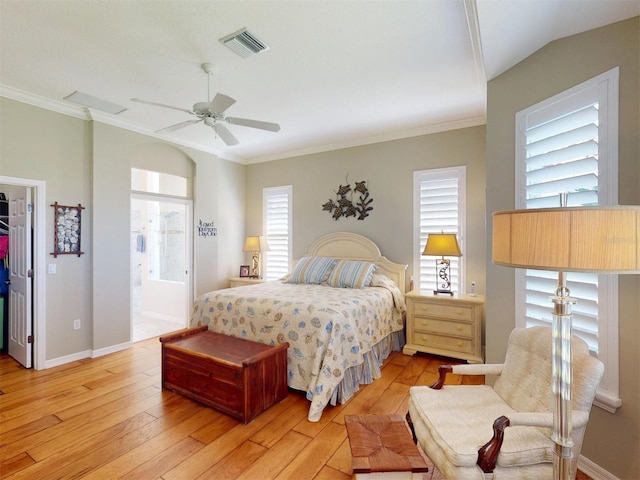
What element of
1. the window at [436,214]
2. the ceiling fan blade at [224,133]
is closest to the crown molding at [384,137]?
the window at [436,214]

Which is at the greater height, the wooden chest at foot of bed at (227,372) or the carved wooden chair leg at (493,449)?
the carved wooden chair leg at (493,449)

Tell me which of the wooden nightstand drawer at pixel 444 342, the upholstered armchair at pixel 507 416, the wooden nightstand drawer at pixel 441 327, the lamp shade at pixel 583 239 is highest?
the lamp shade at pixel 583 239

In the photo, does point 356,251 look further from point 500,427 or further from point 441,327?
point 500,427

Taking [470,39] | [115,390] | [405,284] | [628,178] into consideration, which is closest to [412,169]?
[405,284]

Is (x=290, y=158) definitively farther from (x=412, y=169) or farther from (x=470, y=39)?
(x=470, y=39)

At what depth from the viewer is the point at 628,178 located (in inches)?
64.2

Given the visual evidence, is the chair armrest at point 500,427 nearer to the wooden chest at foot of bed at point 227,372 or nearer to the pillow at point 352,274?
the wooden chest at foot of bed at point 227,372

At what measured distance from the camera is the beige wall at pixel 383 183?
3852 millimetres

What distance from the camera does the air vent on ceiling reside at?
2246 mm

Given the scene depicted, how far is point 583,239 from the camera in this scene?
1070mm

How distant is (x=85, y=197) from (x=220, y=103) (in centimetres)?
246

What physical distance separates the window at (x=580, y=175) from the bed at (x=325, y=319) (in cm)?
140

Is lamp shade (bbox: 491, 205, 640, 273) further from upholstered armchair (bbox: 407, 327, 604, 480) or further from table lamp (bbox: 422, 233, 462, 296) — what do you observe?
table lamp (bbox: 422, 233, 462, 296)

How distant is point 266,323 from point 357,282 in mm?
1358
